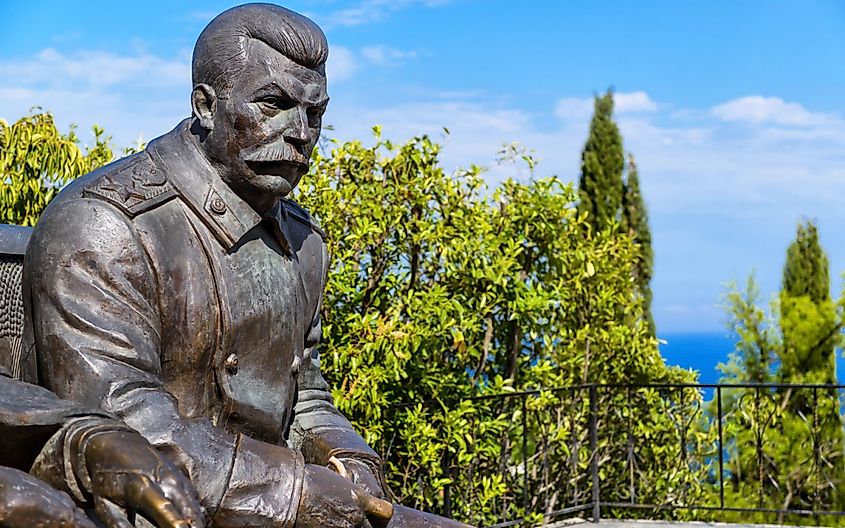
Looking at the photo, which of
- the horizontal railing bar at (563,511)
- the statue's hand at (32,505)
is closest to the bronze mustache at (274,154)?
the statue's hand at (32,505)

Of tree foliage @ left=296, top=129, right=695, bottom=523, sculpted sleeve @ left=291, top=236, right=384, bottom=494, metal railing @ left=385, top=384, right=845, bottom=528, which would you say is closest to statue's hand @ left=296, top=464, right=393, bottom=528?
sculpted sleeve @ left=291, top=236, right=384, bottom=494

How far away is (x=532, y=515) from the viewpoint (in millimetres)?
7059

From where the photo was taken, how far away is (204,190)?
8.26 ft

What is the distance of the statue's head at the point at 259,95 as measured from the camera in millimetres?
2453

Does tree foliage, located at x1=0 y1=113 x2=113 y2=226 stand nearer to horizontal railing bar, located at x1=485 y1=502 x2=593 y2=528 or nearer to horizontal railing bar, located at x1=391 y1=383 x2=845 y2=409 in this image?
horizontal railing bar, located at x1=391 y1=383 x2=845 y2=409

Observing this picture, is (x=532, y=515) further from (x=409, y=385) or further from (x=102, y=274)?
(x=102, y=274)

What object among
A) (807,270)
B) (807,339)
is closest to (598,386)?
(807,339)

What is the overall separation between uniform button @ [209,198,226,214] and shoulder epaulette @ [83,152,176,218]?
9cm

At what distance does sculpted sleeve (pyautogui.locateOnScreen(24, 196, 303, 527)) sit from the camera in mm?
2246

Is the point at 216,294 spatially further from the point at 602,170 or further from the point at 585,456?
the point at 602,170

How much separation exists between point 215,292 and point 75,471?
0.51 meters

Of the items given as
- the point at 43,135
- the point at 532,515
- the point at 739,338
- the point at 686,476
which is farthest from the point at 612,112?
the point at 43,135

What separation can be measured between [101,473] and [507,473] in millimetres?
5790

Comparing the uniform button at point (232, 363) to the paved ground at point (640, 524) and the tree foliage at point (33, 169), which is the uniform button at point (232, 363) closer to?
the tree foliage at point (33, 169)
